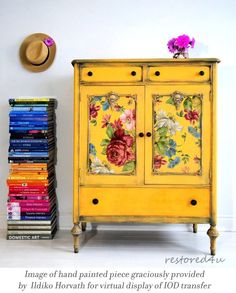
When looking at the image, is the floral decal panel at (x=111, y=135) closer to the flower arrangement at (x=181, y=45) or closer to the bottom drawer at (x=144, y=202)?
the bottom drawer at (x=144, y=202)

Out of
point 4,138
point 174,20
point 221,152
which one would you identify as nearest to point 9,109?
point 4,138

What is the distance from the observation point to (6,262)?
9.41 ft

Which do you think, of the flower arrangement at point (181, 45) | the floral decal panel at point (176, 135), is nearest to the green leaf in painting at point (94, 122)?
the floral decal panel at point (176, 135)

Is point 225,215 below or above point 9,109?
below

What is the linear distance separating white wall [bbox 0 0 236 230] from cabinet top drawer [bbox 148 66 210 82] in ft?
2.14

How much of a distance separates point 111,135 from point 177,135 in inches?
18.0

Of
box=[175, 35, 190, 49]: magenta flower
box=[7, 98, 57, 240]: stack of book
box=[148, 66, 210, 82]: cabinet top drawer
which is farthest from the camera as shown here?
box=[7, 98, 57, 240]: stack of book

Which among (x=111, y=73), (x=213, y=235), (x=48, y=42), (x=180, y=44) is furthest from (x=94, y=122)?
(x=213, y=235)

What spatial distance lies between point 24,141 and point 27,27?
999 millimetres

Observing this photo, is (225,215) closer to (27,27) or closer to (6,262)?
(6,262)

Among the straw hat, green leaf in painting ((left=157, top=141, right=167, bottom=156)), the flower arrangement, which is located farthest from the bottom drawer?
the straw hat

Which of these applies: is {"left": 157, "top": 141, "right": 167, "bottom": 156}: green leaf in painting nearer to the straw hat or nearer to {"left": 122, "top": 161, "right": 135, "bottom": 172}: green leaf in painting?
{"left": 122, "top": 161, "right": 135, "bottom": 172}: green leaf in painting

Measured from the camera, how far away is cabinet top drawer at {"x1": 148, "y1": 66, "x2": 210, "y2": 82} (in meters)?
3.00

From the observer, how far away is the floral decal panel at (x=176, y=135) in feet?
9.91
